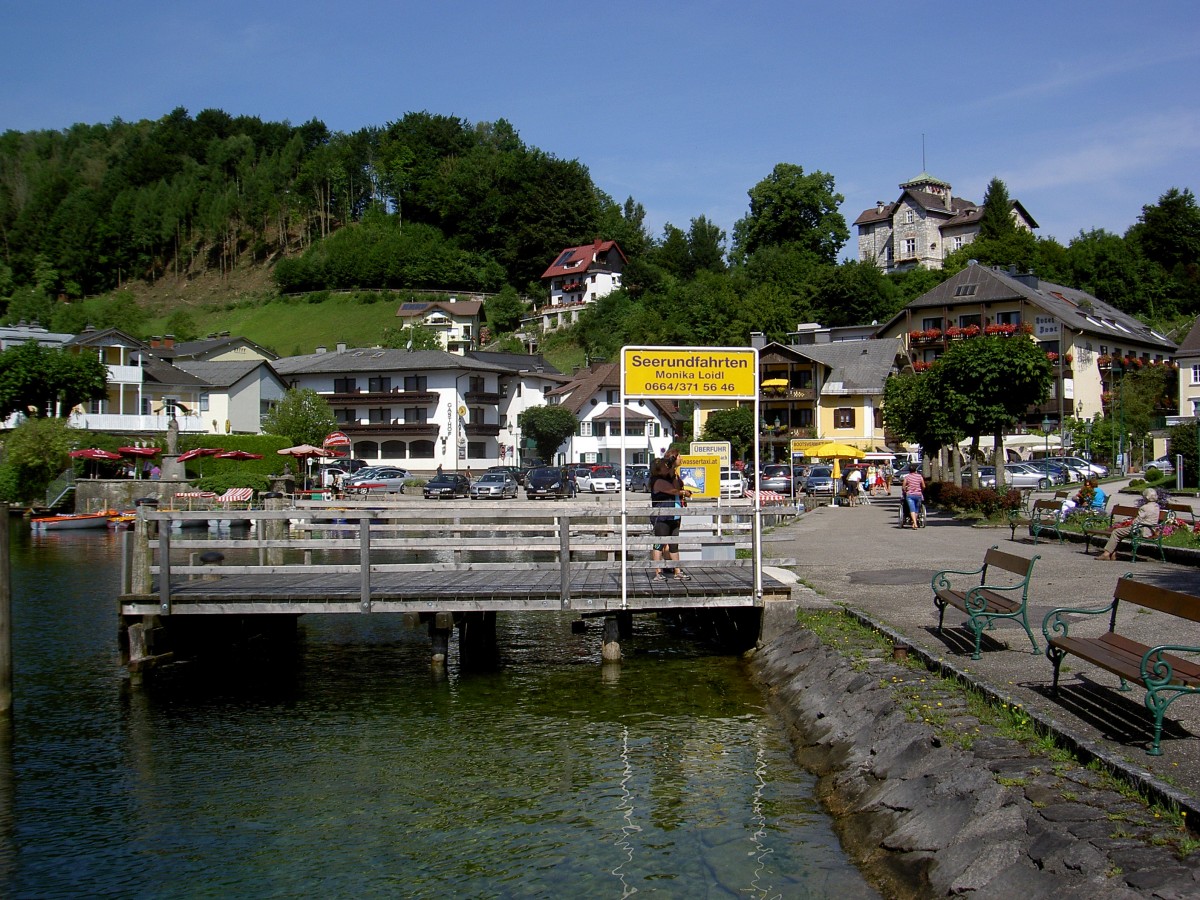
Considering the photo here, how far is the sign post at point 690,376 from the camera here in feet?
47.6

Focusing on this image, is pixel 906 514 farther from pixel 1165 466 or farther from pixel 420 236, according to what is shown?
pixel 420 236

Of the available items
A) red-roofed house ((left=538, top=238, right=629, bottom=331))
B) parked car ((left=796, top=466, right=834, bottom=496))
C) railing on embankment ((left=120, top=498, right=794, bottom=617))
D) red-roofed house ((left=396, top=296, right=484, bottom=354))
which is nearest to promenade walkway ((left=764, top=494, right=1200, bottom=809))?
railing on embankment ((left=120, top=498, right=794, bottom=617))

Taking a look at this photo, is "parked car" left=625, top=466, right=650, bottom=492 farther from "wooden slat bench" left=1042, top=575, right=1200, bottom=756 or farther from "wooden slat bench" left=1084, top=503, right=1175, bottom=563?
"wooden slat bench" left=1042, top=575, right=1200, bottom=756

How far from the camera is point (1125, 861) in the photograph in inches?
233

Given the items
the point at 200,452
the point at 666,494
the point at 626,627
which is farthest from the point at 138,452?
the point at 666,494

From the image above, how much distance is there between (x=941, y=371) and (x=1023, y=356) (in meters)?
3.17

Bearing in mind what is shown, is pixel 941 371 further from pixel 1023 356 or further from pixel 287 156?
pixel 287 156

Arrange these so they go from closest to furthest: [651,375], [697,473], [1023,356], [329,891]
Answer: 1. [329,891]
2. [651,375]
3. [697,473]
4. [1023,356]

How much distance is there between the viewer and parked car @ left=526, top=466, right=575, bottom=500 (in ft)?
189

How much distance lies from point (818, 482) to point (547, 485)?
1420 cm

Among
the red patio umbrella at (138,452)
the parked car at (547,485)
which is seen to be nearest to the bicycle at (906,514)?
the parked car at (547,485)

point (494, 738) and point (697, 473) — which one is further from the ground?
point (697, 473)

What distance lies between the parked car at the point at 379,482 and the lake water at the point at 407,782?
39.0 meters

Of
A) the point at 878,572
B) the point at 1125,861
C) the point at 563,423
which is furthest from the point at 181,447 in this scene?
the point at 1125,861
